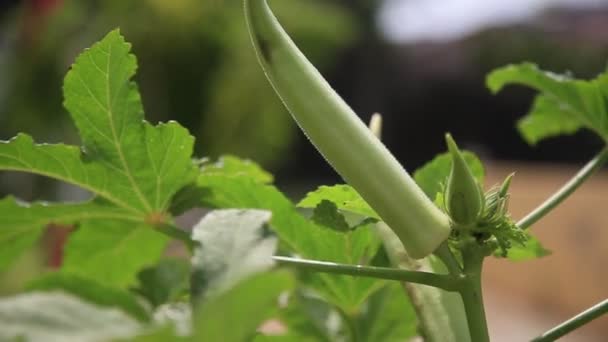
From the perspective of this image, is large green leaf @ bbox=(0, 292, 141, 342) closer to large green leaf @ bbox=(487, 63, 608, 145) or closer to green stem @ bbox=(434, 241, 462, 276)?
green stem @ bbox=(434, 241, 462, 276)

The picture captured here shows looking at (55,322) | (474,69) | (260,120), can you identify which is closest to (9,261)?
(55,322)

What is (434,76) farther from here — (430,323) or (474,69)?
(430,323)

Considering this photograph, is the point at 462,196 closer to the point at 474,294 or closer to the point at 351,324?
the point at 474,294

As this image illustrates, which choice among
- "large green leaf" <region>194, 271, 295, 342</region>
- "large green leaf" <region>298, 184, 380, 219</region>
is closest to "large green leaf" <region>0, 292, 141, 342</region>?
"large green leaf" <region>194, 271, 295, 342</region>

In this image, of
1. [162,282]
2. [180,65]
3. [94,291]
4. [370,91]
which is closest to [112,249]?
[162,282]

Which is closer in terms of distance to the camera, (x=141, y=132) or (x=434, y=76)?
(x=141, y=132)

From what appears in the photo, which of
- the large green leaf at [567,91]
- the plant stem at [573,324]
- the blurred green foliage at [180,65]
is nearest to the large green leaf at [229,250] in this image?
the plant stem at [573,324]

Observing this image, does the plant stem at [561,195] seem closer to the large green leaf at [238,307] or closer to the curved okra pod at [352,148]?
the curved okra pod at [352,148]
